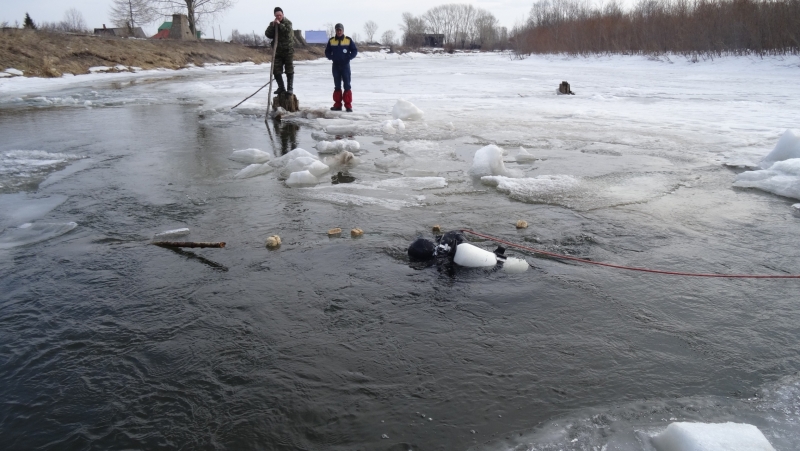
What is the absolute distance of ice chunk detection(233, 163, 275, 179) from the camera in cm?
536

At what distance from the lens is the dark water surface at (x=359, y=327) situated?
1.92 metres

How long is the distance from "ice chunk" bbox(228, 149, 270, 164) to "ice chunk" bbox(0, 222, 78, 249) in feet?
8.07

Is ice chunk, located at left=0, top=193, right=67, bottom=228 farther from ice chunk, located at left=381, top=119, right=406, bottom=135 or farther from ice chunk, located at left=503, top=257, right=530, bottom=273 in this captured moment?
ice chunk, located at left=381, top=119, right=406, bottom=135

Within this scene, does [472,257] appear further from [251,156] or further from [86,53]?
[86,53]

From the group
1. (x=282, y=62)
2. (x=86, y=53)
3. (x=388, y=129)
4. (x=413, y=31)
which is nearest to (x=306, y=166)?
(x=388, y=129)

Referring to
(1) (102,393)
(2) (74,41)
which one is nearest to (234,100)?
(1) (102,393)

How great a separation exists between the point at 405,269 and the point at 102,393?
1679mm

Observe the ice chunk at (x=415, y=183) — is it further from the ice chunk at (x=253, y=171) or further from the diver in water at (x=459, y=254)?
the diver in water at (x=459, y=254)

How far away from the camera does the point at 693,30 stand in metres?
24.3

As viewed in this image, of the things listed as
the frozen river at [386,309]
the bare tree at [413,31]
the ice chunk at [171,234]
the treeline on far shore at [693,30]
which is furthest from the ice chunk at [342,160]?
the bare tree at [413,31]

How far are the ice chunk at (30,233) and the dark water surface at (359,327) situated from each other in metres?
0.12

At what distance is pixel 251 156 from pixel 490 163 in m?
2.78

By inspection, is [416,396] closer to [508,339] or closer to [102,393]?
[508,339]

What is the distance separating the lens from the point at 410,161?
612 cm
